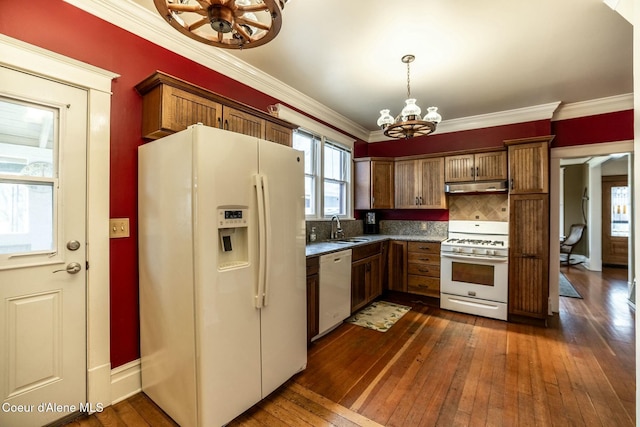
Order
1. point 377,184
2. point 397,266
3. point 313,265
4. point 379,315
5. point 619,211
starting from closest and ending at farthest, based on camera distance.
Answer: point 313,265 < point 379,315 < point 397,266 < point 377,184 < point 619,211

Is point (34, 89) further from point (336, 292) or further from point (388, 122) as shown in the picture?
point (336, 292)

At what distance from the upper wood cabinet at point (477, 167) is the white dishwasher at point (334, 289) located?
2.03m

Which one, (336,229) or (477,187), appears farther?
(336,229)

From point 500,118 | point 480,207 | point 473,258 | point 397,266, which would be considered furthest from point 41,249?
point 500,118

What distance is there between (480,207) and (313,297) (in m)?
2.91

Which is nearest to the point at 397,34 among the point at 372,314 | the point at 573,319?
the point at 372,314

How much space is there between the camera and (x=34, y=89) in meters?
1.60

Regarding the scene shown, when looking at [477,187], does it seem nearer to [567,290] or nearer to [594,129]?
[594,129]

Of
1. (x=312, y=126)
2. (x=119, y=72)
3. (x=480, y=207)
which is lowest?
(x=480, y=207)

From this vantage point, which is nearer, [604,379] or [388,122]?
[604,379]

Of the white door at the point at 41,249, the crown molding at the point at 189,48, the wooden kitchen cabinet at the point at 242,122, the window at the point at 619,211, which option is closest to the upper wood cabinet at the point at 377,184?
the crown molding at the point at 189,48

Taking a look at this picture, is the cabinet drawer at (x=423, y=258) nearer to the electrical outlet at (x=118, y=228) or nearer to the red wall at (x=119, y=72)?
the red wall at (x=119, y=72)

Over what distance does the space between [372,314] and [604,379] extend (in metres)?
2.04

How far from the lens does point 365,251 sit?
3570 mm
